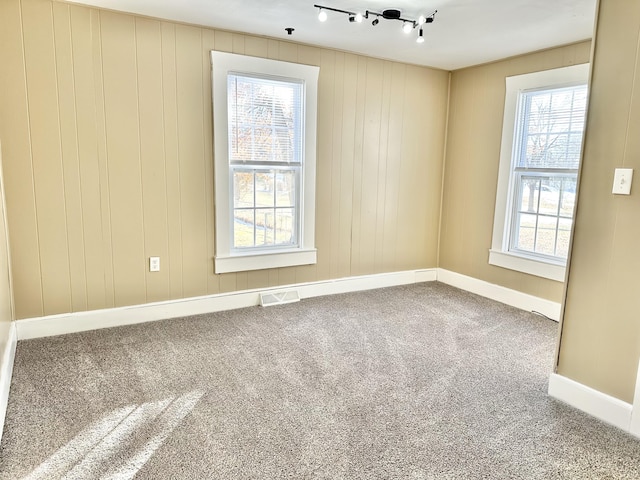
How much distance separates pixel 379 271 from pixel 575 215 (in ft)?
8.10

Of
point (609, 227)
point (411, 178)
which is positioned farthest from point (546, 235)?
point (609, 227)

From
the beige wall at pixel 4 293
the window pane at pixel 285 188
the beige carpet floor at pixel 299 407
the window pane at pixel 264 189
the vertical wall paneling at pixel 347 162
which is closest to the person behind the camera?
the beige carpet floor at pixel 299 407

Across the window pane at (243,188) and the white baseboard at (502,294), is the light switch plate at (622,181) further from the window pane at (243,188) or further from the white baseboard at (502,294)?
the window pane at (243,188)

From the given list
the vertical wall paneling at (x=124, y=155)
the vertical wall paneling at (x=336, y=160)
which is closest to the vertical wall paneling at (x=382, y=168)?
the vertical wall paneling at (x=336, y=160)

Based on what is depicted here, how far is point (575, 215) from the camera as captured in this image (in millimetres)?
2295

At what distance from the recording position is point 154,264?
342 cm

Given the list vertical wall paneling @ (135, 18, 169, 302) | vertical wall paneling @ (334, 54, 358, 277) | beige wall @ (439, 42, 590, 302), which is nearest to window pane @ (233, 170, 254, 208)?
vertical wall paneling @ (135, 18, 169, 302)

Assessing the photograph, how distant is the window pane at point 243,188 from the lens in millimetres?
3693

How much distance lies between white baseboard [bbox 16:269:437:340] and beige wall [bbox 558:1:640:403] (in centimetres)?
235

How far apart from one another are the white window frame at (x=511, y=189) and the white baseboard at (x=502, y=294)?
0.23 meters

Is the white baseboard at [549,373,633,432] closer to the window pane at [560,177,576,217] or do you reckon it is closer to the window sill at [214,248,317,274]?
the window pane at [560,177,576,217]

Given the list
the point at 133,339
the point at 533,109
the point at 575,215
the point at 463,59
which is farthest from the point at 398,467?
the point at 463,59

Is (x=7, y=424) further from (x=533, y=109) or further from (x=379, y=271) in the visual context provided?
(x=533, y=109)

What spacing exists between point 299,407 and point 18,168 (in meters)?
2.45
